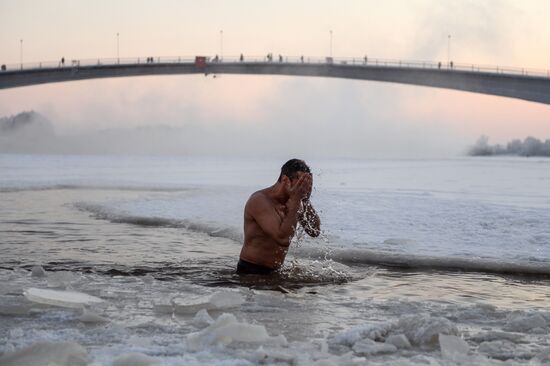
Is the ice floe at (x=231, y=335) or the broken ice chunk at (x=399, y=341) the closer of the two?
the ice floe at (x=231, y=335)

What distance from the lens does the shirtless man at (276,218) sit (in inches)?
245

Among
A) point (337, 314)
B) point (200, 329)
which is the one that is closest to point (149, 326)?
point (200, 329)

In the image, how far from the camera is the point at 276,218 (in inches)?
260

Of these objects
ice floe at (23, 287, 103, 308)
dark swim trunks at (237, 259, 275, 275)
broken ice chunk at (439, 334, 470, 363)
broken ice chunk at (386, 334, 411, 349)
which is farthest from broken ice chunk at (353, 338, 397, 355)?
dark swim trunks at (237, 259, 275, 275)

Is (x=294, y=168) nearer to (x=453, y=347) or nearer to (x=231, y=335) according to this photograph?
(x=231, y=335)

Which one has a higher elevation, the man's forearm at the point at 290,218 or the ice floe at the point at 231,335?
the man's forearm at the point at 290,218

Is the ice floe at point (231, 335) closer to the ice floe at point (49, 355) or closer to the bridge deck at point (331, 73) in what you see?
the ice floe at point (49, 355)

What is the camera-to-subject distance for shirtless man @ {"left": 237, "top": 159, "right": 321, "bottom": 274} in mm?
6230

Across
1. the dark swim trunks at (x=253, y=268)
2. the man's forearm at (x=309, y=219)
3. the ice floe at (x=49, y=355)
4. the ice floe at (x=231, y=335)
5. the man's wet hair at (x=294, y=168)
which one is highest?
the man's wet hair at (x=294, y=168)

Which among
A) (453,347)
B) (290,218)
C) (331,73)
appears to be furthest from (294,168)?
(331,73)

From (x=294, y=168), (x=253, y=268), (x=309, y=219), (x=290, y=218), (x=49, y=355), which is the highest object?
(x=294, y=168)

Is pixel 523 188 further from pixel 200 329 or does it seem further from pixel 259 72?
pixel 259 72

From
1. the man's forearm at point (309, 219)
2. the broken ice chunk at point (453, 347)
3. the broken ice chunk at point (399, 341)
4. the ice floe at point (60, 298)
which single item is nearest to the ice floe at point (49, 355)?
the ice floe at point (60, 298)

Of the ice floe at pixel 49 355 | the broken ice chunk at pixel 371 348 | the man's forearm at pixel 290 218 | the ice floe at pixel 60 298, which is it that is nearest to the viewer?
the ice floe at pixel 49 355
